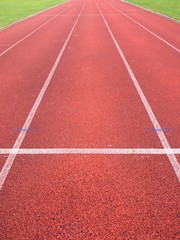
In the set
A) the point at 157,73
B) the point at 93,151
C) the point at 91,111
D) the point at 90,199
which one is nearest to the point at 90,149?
the point at 93,151

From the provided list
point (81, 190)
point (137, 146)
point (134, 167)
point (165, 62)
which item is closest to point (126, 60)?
point (165, 62)

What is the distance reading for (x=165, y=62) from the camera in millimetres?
10234

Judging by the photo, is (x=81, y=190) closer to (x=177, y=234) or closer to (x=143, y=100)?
(x=177, y=234)

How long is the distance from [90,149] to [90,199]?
127cm

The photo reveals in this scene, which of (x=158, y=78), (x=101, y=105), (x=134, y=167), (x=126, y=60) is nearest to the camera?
(x=134, y=167)

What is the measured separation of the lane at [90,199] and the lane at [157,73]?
1.26 metres

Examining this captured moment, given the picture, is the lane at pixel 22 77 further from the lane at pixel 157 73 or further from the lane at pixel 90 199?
the lane at pixel 157 73

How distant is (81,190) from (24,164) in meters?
1.14

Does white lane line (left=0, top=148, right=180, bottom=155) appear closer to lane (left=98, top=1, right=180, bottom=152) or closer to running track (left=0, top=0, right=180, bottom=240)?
running track (left=0, top=0, right=180, bottom=240)

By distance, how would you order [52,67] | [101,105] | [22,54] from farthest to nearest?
[22,54] < [52,67] < [101,105]

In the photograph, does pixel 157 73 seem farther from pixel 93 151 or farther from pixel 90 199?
pixel 90 199

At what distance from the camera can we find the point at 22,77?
344 inches

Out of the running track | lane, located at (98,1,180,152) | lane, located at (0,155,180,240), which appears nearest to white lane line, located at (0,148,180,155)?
the running track

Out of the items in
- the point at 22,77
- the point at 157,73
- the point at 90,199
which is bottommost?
the point at 157,73
